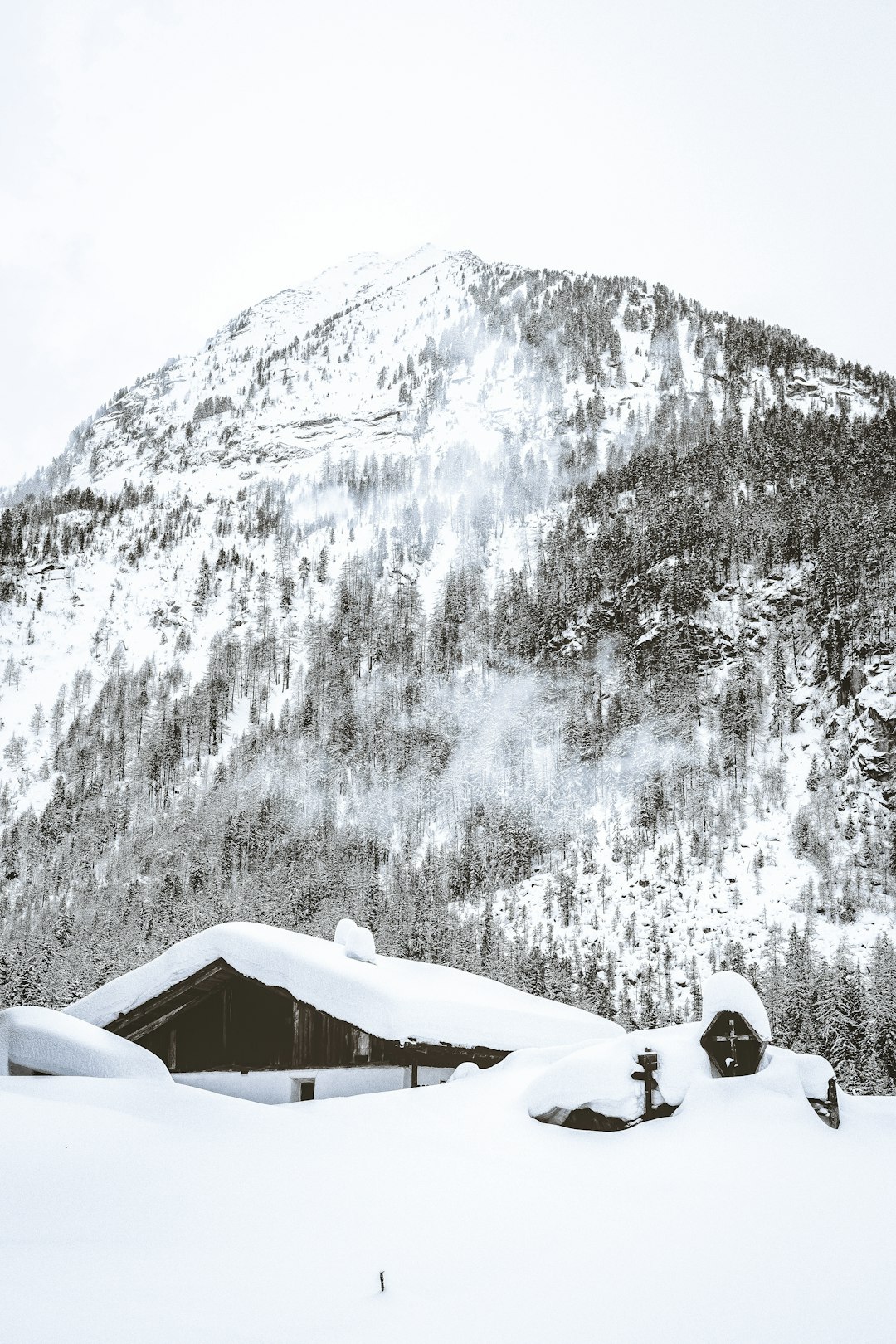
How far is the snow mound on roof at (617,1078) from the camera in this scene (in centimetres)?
1071

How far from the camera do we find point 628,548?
175750mm

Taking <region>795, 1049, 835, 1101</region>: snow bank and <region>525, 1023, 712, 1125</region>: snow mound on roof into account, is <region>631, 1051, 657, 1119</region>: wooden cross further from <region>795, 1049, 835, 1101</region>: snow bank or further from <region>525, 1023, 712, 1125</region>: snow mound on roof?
<region>795, 1049, 835, 1101</region>: snow bank

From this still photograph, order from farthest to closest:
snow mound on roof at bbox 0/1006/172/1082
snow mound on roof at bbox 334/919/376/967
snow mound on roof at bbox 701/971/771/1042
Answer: snow mound on roof at bbox 334/919/376/967 < snow mound on roof at bbox 0/1006/172/1082 < snow mound on roof at bbox 701/971/771/1042

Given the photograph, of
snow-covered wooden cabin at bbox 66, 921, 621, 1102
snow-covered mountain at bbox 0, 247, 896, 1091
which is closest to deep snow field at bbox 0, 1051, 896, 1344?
snow-covered wooden cabin at bbox 66, 921, 621, 1102

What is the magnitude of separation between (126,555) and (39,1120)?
7916 inches

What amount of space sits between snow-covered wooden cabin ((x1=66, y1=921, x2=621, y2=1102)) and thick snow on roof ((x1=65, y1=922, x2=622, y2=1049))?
2cm

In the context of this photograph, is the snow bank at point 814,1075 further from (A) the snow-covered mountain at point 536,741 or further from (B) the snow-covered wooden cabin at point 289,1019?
(A) the snow-covered mountain at point 536,741

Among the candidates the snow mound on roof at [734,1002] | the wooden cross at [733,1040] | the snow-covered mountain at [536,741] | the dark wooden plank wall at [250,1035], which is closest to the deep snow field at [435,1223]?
the wooden cross at [733,1040]

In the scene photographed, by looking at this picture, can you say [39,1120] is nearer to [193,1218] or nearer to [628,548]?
[193,1218]

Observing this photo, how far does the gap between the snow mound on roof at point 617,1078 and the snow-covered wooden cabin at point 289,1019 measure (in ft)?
20.1

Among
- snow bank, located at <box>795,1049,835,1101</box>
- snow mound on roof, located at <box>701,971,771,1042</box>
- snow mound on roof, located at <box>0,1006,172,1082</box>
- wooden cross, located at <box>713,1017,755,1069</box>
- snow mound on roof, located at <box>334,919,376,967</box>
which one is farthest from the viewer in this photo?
snow mound on roof, located at <box>334,919,376,967</box>

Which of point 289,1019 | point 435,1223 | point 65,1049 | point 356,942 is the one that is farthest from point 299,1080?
point 435,1223

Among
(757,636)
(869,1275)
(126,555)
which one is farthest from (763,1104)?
(126,555)

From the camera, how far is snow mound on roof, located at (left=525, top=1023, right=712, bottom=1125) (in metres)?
10.7
